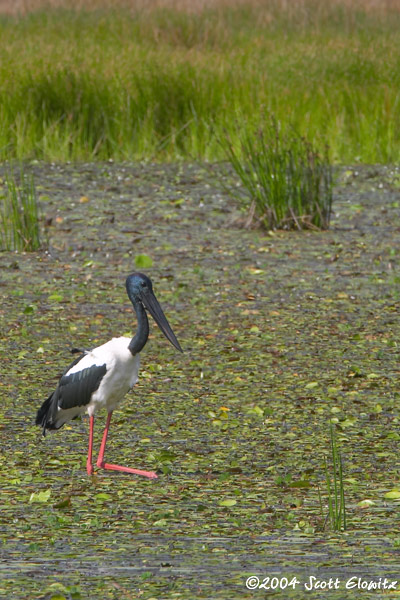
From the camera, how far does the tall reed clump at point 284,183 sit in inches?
456

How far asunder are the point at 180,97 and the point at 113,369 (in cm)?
978

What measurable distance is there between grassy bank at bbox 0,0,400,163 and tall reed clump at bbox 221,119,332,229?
1820mm

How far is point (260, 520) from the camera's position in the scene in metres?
5.27

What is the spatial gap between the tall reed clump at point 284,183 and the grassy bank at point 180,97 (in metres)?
1.82

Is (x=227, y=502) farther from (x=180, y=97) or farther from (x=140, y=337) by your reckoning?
(x=180, y=97)

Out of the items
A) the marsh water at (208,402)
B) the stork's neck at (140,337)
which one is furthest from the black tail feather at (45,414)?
the stork's neck at (140,337)

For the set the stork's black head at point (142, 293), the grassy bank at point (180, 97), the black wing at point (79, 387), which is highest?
the stork's black head at point (142, 293)

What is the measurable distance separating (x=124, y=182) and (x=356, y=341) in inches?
235

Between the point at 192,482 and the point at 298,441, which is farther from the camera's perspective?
the point at 298,441

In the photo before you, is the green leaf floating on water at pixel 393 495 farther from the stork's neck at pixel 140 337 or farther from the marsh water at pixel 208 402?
the stork's neck at pixel 140 337

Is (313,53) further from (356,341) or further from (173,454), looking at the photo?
(173,454)

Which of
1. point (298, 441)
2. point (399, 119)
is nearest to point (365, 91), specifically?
point (399, 119)

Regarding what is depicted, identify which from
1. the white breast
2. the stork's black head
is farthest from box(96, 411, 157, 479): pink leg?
the stork's black head

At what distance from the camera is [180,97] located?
1555cm
